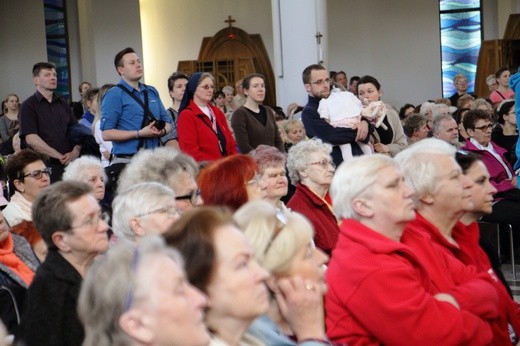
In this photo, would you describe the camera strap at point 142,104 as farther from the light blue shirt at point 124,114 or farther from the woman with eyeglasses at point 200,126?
the woman with eyeglasses at point 200,126

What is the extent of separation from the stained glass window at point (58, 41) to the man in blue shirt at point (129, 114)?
433 inches

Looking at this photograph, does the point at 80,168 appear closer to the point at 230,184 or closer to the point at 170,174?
the point at 170,174

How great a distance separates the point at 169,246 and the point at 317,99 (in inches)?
215

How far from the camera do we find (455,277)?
4188 millimetres

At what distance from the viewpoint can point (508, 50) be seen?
18.2 metres

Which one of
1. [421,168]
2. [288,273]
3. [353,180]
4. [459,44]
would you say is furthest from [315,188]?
[459,44]

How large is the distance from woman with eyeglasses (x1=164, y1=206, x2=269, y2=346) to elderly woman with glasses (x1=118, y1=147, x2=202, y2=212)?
2.15 meters

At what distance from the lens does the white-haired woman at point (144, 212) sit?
4.20 meters

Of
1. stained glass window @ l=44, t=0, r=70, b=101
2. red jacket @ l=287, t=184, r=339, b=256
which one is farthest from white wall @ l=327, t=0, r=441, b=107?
red jacket @ l=287, t=184, r=339, b=256

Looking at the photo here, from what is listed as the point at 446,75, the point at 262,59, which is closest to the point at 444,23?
the point at 446,75

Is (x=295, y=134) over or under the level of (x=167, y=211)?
under

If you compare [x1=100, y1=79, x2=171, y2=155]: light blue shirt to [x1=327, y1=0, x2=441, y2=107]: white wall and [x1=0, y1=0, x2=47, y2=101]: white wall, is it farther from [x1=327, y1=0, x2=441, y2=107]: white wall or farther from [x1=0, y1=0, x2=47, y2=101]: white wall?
[x1=327, y1=0, x2=441, y2=107]: white wall

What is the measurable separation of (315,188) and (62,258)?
2717 mm

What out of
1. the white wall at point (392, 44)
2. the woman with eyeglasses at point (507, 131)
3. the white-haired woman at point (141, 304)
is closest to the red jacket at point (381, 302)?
the white-haired woman at point (141, 304)
